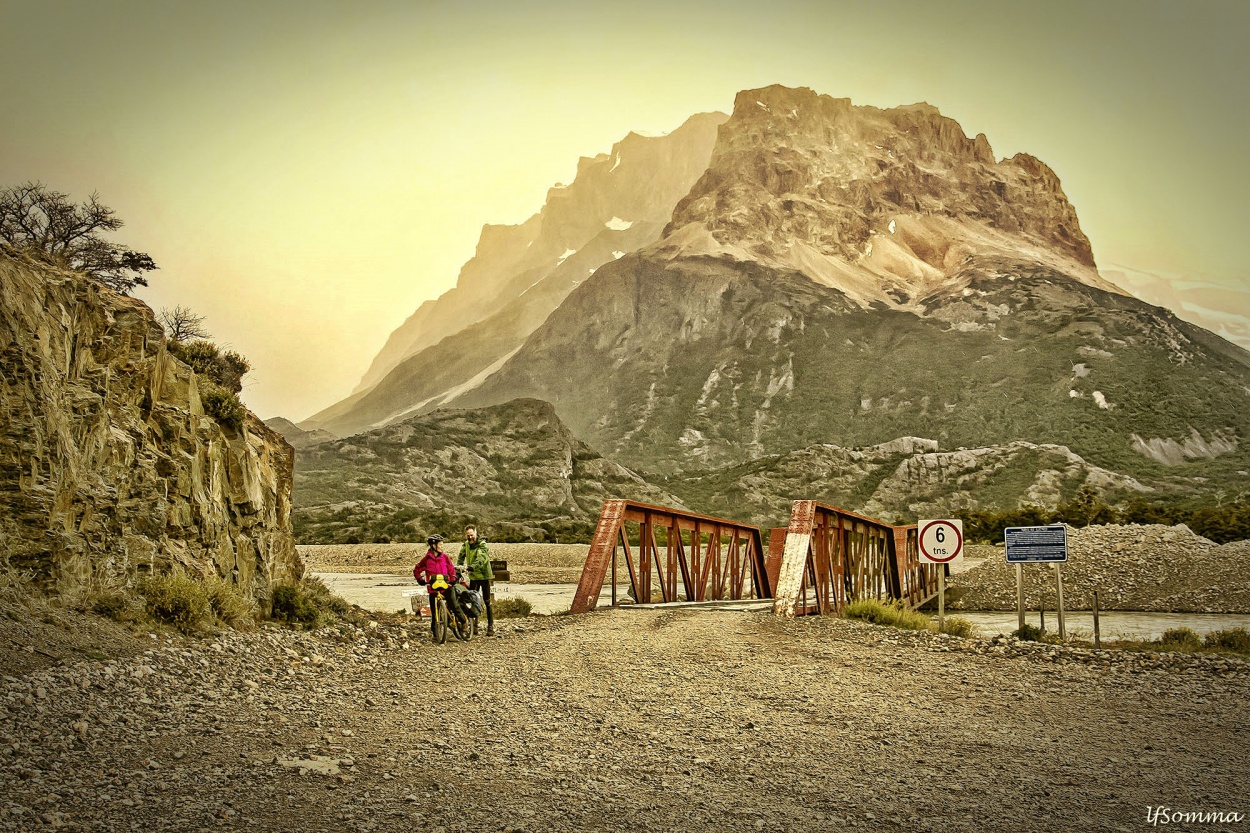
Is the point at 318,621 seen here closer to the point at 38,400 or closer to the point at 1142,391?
the point at 38,400

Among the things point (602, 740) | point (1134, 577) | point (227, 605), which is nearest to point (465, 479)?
point (1134, 577)

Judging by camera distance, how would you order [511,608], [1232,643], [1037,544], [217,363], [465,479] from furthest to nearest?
[465,479]
[511,608]
[217,363]
[1232,643]
[1037,544]

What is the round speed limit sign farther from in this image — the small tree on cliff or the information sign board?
the small tree on cliff

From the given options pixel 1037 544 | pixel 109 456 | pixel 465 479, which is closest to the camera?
pixel 109 456

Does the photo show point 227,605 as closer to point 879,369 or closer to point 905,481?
point 905,481

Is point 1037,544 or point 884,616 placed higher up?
point 1037,544

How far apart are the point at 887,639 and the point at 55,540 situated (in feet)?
39.6

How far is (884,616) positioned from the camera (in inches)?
706

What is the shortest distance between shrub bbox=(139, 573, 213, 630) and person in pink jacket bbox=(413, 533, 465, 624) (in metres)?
3.42

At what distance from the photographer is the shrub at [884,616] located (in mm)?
17906

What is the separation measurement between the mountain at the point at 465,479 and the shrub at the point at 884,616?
5810 cm

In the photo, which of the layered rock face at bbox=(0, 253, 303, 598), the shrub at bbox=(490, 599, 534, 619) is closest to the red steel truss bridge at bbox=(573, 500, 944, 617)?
the shrub at bbox=(490, 599, 534, 619)

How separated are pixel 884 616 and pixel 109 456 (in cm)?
1406

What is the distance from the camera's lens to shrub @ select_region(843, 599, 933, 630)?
58.7ft
